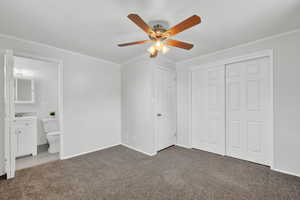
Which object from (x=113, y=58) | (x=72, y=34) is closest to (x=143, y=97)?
(x=113, y=58)

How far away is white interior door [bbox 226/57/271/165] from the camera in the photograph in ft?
8.68

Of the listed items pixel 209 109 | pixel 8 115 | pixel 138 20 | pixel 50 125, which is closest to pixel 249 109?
pixel 209 109

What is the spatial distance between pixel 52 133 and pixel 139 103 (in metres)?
2.26

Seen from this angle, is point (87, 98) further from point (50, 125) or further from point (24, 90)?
point (24, 90)

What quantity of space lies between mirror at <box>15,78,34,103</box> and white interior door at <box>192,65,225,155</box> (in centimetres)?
435

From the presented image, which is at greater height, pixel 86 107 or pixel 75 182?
pixel 86 107

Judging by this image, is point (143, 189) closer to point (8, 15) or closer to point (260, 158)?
point (260, 158)

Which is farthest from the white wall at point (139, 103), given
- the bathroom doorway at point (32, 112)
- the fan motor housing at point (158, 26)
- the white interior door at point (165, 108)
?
the bathroom doorway at point (32, 112)

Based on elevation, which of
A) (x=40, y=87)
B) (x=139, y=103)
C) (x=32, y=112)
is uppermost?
(x=40, y=87)

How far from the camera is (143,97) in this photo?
11.2ft

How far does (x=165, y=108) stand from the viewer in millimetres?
3594

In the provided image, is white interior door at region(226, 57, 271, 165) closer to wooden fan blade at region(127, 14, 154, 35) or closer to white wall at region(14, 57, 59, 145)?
wooden fan blade at region(127, 14, 154, 35)

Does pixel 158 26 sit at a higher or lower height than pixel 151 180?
higher

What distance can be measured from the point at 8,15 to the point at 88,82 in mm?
1753
